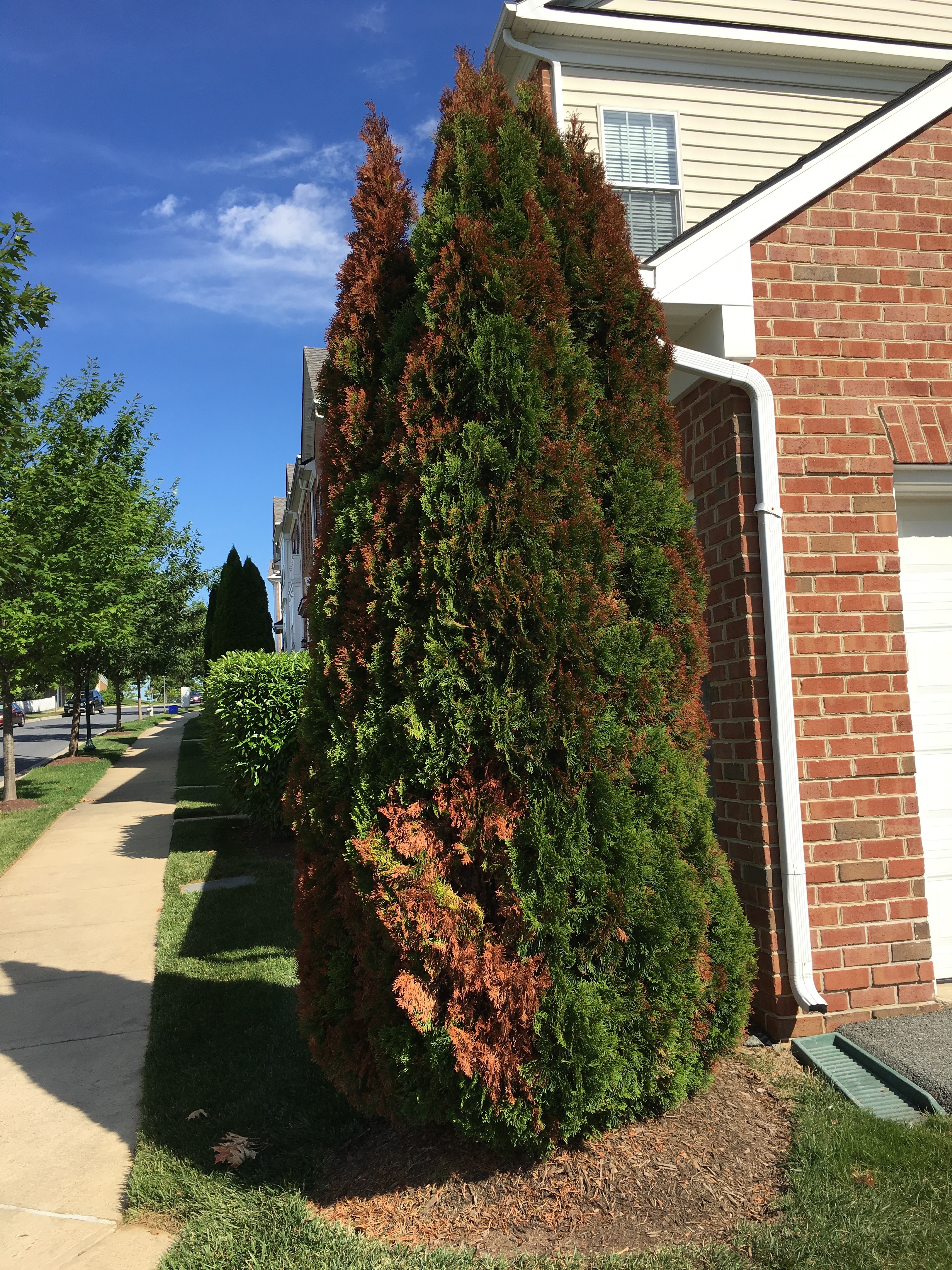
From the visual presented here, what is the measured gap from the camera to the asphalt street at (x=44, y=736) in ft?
76.1

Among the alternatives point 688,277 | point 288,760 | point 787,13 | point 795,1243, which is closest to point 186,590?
point 288,760

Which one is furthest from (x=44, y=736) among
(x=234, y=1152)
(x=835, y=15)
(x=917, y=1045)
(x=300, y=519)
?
(x=917, y=1045)

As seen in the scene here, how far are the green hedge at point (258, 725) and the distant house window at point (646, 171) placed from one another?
17.9ft

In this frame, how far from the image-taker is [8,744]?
13.2 metres

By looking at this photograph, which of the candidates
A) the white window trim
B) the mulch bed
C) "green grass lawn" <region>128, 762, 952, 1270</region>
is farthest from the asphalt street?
the mulch bed

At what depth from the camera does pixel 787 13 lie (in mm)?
8203

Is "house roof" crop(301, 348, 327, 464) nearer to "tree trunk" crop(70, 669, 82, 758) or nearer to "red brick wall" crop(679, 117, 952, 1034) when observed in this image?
"tree trunk" crop(70, 669, 82, 758)

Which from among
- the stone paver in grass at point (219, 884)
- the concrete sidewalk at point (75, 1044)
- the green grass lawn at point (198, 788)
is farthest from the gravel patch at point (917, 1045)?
the green grass lawn at point (198, 788)

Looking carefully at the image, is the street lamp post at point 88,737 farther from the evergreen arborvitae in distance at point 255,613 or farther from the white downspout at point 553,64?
the white downspout at point 553,64

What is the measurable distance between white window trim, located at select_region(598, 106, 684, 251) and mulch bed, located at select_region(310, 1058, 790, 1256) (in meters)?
7.28

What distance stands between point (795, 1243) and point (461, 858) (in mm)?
1492

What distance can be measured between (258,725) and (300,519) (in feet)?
64.1

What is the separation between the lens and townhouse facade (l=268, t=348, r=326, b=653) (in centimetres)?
1994

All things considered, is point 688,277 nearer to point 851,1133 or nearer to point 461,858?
point 461,858
